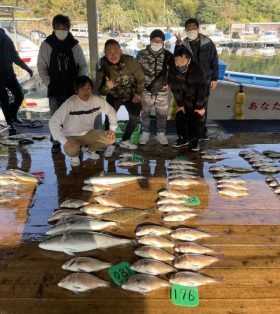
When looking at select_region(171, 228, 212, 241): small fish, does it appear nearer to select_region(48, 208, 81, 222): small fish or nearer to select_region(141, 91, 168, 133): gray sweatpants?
select_region(48, 208, 81, 222): small fish

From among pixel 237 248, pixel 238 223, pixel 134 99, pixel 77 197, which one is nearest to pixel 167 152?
pixel 134 99

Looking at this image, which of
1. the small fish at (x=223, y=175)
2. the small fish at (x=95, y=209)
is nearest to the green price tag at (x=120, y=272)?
the small fish at (x=95, y=209)

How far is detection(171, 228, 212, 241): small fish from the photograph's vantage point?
98.8 inches

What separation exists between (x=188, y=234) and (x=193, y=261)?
33 centimetres

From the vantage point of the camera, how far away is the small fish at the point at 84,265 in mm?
2143

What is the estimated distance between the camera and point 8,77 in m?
5.71

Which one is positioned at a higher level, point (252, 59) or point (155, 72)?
point (155, 72)

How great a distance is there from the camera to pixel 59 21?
13.6 feet

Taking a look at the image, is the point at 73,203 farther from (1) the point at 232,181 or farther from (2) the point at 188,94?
(2) the point at 188,94

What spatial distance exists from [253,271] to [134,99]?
2.90 metres

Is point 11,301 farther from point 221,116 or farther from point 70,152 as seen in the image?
point 221,116

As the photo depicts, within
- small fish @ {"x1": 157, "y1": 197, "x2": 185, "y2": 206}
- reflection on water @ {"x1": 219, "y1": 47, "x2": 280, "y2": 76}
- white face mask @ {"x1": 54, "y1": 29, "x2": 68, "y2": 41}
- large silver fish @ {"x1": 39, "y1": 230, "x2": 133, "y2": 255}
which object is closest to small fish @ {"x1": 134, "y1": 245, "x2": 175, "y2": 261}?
large silver fish @ {"x1": 39, "y1": 230, "x2": 133, "y2": 255}

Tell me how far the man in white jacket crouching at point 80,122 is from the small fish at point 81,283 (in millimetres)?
2130

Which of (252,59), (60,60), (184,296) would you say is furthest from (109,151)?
(252,59)
